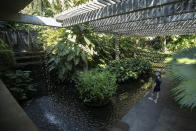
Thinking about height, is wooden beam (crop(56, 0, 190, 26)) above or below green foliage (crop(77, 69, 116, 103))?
above

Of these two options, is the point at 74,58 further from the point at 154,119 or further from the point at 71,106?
the point at 154,119

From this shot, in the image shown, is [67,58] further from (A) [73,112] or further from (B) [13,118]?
(B) [13,118]

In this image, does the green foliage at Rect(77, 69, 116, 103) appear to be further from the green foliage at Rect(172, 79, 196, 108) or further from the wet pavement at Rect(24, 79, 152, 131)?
the green foliage at Rect(172, 79, 196, 108)

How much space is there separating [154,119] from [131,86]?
8.90 ft

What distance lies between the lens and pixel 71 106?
3713 millimetres

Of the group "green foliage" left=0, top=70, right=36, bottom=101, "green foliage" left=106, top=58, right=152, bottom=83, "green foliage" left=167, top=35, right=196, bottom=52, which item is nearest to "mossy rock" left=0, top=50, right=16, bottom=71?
"green foliage" left=0, top=70, right=36, bottom=101

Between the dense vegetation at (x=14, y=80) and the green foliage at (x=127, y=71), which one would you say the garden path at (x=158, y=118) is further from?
the dense vegetation at (x=14, y=80)

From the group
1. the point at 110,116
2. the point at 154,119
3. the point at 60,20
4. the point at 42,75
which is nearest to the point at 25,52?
the point at 42,75

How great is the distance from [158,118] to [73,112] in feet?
8.26

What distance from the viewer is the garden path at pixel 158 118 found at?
234 cm

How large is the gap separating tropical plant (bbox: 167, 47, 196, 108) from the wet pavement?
6.74 ft

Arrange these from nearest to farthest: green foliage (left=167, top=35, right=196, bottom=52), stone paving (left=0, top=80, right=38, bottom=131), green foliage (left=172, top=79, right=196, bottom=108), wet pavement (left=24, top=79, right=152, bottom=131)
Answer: stone paving (left=0, top=80, right=38, bottom=131) → green foliage (left=172, top=79, right=196, bottom=108) → wet pavement (left=24, top=79, right=152, bottom=131) → green foliage (left=167, top=35, right=196, bottom=52)

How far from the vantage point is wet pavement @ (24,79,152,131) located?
9.46 feet

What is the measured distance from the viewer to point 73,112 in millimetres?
3410
